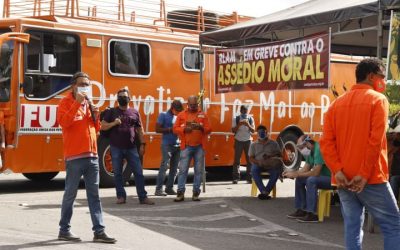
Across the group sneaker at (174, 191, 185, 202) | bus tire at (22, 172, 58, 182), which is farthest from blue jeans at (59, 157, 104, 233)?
bus tire at (22, 172, 58, 182)

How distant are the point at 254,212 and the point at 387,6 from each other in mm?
3924

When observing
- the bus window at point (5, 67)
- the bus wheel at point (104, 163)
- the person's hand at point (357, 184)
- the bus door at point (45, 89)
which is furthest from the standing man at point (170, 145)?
the person's hand at point (357, 184)

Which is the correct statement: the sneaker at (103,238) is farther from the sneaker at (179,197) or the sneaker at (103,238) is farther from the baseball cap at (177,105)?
the baseball cap at (177,105)

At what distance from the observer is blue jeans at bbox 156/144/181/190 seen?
13.9 meters

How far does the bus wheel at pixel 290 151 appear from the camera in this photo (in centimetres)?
1812

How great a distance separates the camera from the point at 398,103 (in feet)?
30.6

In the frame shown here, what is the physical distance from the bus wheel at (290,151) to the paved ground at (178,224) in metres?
3.87

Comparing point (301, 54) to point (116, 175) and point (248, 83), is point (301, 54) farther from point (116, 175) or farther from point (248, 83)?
point (116, 175)

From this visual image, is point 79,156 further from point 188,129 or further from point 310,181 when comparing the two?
point 188,129

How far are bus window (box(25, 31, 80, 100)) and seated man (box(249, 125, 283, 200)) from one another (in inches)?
153

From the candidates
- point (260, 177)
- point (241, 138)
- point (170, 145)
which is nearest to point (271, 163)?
point (260, 177)

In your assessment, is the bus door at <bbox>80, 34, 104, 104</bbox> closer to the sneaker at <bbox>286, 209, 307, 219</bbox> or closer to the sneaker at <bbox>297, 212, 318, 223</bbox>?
the sneaker at <bbox>286, 209, 307, 219</bbox>

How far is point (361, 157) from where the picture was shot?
595cm

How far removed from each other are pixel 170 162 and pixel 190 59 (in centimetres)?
331
